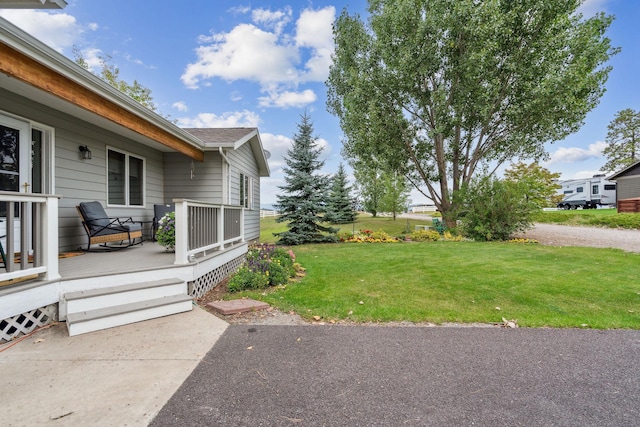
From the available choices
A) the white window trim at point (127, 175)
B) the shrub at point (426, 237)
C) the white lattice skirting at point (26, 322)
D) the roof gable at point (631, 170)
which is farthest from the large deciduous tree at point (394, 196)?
the white lattice skirting at point (26, 322)

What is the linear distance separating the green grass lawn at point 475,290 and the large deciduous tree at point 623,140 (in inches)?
1230

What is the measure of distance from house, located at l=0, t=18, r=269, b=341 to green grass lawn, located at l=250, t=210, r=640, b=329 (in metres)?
1.31

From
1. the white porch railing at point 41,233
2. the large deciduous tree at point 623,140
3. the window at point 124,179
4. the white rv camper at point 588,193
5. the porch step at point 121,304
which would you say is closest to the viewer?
the white porch railing at point 41,233

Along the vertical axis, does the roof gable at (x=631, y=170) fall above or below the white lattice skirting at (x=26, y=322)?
above

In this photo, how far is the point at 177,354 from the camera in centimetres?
270

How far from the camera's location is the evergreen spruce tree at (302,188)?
11.0 metres

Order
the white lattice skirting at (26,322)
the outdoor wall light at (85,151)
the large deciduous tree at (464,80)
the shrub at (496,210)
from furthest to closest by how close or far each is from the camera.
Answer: the large deciduous tree at (464,80)
the shrub at (496,210)
the outdoor wall light at (85,151)
the white lattice skirting at (26,322)

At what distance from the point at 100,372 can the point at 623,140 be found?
138ft

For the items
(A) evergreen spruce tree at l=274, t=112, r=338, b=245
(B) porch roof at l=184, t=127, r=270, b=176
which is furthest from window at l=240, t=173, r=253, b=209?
(B) porch roof at l=184, t=127, r=270, b=176

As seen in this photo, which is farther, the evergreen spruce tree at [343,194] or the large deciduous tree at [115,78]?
the evergreen spruce tree at [343,194]

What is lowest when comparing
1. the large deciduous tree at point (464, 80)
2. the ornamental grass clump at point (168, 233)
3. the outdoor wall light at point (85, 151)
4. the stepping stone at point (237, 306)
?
the stepping stone at point (237, 306)

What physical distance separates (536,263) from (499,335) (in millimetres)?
4346

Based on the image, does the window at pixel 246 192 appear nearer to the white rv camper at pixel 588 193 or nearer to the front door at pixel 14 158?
the front door at pixel 14 158

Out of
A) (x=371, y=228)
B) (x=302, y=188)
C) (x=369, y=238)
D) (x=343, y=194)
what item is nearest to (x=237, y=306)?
(x=302, y=188)
